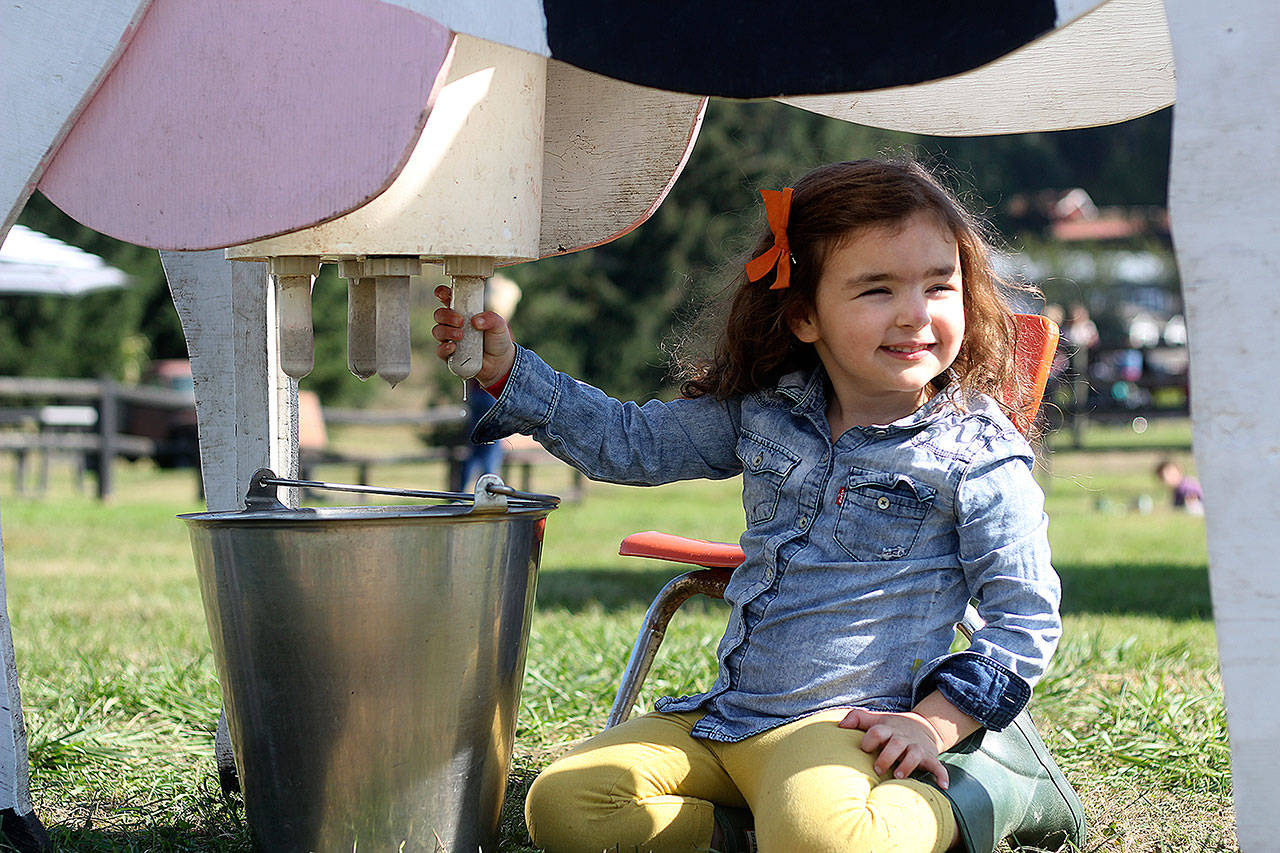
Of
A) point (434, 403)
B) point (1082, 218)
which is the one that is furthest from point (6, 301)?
point (1082, 218)

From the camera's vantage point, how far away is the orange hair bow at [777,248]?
6.64 ft

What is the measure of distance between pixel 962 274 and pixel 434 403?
1241cm

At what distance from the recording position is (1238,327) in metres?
1.28

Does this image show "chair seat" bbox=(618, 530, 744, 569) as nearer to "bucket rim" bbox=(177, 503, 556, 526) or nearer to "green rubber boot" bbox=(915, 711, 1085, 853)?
"bucket rim" bbox=(177, 503, 556, 526)

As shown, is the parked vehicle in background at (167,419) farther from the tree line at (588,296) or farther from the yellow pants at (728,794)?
the yellow pants at (728,794)

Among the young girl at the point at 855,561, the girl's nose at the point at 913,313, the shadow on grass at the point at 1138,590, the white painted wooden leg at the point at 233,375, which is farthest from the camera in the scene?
the shadow on grass at the point at 1138,590

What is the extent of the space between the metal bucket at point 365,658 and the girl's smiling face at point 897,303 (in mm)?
569

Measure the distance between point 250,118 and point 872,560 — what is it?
1.07 m

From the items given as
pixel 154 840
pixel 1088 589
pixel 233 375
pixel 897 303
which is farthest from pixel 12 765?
pixel 1088 589

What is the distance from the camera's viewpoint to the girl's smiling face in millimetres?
1916

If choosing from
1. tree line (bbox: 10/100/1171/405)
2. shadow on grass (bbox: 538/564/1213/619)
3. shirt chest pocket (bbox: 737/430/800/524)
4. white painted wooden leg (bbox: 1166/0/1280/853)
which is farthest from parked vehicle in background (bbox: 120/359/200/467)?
white painted wooden leg (bbox: 1166/0/1280/853)

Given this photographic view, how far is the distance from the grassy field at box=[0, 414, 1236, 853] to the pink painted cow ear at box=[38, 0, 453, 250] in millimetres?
1082

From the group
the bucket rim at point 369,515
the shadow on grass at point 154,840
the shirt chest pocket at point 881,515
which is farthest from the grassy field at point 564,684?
the bucket rim at point 369,515

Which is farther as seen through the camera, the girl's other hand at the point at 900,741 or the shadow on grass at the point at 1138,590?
the shadow on grass at the point at 1138,590
